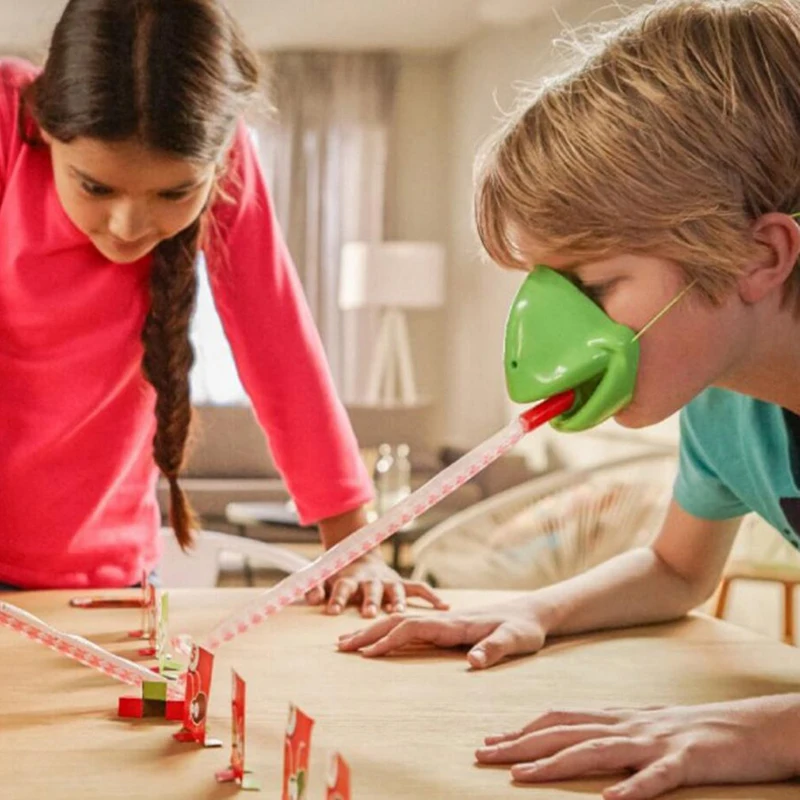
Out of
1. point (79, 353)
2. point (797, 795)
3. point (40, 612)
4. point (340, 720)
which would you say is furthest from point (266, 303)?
point (797, 795)

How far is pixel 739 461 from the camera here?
1275mm

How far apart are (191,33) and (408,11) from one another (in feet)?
19.8

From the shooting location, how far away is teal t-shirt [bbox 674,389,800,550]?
1210 millimetres

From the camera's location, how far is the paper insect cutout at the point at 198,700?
2.95 ft

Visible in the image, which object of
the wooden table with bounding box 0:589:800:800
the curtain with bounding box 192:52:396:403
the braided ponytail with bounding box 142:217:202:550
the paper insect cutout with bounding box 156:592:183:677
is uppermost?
the curtain with bounding box 192:52:396:403

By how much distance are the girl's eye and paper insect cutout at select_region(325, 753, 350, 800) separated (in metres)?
0.77

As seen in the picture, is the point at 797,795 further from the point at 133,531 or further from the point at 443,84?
the point at 443,84

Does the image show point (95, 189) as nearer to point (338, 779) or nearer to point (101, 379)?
point (101, 379)

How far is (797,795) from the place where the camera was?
833 millimetres

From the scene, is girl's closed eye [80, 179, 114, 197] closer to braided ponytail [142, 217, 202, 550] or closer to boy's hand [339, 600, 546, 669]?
braided ponytail [142, 217, 202, 550]

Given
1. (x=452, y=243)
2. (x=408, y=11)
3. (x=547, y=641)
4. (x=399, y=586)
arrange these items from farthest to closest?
(x=452, y=243)
(x=408, y=11)
(x=399, y=586)
(x=547, y=641)

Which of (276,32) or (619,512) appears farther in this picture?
(276,32)

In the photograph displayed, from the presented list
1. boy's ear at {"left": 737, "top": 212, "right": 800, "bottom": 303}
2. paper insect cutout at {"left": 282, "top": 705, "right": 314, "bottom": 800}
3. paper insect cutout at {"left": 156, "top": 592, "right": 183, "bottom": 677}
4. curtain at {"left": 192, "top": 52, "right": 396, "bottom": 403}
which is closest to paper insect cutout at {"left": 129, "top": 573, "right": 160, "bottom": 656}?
paper insect cutout at {"left": 156, "top": 592, "right": 183, "bottom": 677}

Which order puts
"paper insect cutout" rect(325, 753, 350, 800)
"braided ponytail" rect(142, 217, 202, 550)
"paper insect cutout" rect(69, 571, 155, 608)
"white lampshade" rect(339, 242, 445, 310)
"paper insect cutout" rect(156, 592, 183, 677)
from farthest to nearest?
"white lampshade" rect(339, 242, 445, 310), "braided ponytail" rect(142, 217, 202, 550), "paper insect cutout" rect(69, 571, 155, 608), "paper insect cutout" rect(156, 592, 183, 677), "paper insect cutout" rect(325, 753, 350, 800)
